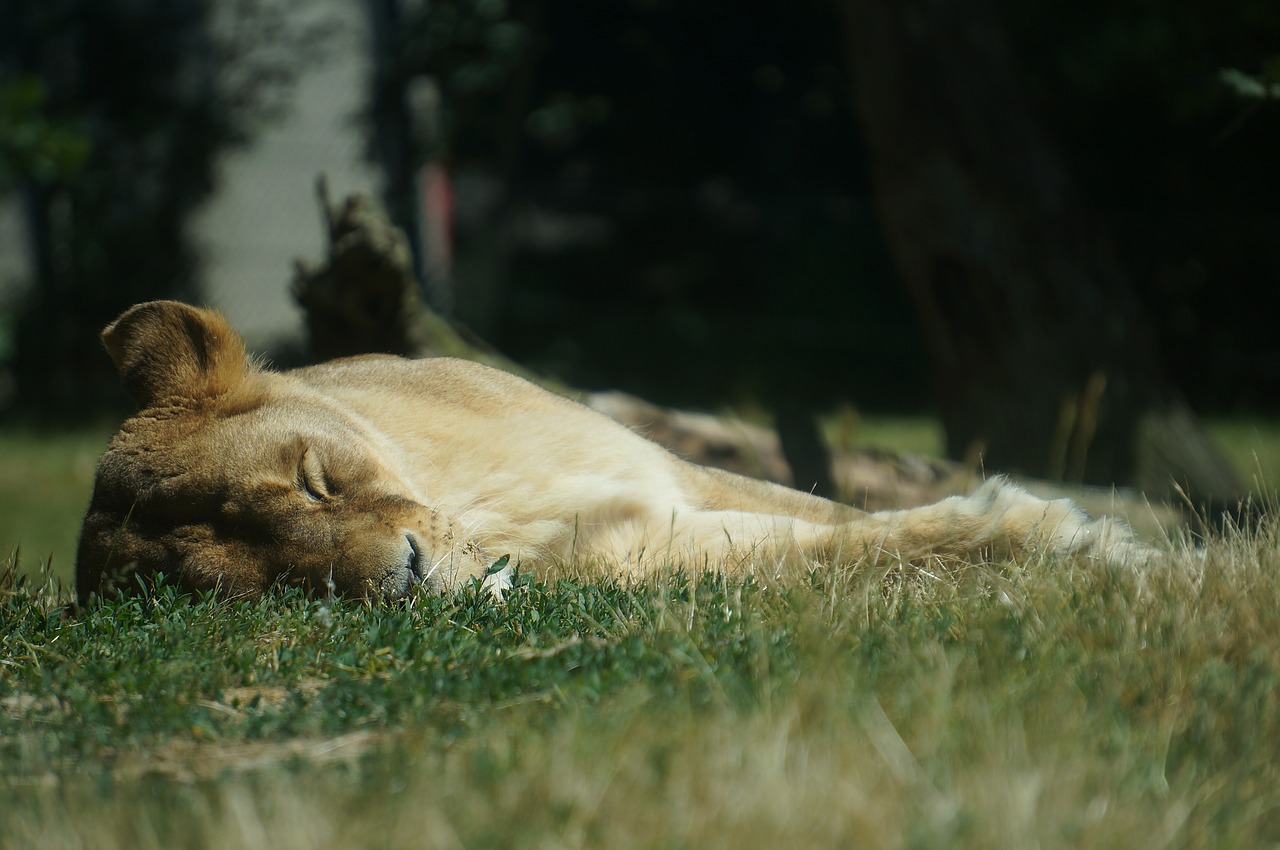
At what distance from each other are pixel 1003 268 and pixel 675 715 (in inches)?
237

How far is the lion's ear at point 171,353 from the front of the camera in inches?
157

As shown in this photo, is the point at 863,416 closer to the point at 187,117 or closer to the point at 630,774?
the point at 187,117

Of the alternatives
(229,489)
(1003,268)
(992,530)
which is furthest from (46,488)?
(992,530)

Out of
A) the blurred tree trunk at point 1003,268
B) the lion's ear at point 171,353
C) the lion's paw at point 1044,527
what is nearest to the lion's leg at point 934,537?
the lion's paw at point 1044,527

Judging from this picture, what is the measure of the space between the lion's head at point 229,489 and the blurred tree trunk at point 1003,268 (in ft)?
15.5

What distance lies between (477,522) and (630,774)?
6.45 feet

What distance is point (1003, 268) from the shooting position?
7730mm

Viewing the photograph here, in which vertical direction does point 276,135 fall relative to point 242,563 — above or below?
above

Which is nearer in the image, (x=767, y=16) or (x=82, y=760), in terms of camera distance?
(x=82, y=760)

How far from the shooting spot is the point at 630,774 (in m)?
2.07

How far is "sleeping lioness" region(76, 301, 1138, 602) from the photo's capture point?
11.6 feet

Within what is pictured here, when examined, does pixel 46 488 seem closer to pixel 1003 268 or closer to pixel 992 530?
pixel 1003 268

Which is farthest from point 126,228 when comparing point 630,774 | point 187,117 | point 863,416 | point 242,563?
point 630,774

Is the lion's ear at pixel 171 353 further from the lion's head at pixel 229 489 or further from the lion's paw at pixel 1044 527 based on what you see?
the lion's paw at pixel 1044 527
